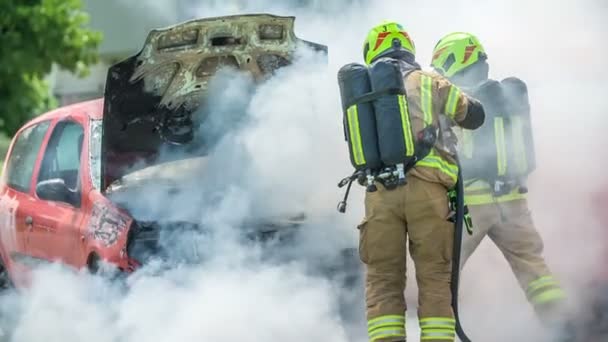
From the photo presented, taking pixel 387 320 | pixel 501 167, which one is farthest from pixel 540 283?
pixel 387 320

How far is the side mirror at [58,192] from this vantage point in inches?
288

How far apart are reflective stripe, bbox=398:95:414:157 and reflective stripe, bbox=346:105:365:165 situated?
0.73 feet

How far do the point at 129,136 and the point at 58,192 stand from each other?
0.58 metres

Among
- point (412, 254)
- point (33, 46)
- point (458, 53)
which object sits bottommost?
point (412, 254)

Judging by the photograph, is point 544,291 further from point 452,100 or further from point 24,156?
point 24,156

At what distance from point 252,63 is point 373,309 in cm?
203

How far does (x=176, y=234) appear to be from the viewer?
6.88 meters

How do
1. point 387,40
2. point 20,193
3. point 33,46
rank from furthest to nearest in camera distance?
point 33,46, point 20,193, point 387,40

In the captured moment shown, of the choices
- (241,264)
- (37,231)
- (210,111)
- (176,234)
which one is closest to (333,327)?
(241,264)

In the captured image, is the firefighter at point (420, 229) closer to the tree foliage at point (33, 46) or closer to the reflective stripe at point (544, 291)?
the reflective stripe at point (544, 291)

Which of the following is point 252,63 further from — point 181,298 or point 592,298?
point 592,298

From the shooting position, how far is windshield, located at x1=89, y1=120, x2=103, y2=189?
7240 mm

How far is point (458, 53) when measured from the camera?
263 inches

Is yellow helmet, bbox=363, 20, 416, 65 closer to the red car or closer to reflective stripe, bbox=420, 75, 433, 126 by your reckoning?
reflective stripe, bbox=420, 75, 433, 126
